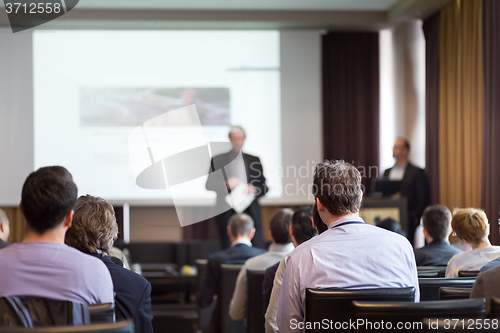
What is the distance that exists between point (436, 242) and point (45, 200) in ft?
7.09

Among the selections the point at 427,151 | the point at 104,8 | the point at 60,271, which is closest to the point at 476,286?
the point at 60,271

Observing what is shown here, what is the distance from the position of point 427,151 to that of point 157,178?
123 inches

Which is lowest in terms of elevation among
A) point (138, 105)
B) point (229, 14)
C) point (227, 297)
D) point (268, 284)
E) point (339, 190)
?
point (227, 297)

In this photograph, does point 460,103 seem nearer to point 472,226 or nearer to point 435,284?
point 472,226

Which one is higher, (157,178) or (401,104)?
(401,104)

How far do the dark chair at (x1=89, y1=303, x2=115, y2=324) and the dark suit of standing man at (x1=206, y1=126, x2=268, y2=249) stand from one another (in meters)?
3.61

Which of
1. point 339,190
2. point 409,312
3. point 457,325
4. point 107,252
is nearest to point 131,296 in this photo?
point 107,252

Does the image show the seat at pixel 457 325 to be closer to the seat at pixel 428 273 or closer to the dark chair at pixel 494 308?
the dark chair at pixel 494 308

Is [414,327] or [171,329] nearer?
[414,327]

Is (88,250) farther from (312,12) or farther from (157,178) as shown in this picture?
(312,12)

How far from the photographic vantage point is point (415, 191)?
5180 millimetres

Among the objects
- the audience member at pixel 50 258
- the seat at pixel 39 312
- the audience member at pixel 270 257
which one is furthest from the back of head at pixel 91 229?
the audience member at pixel 270 257

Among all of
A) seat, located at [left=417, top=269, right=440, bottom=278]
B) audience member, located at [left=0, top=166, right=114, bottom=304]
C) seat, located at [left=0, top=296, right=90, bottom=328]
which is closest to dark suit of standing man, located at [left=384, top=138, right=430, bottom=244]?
seat, located at [left=417, top=269, right=440, bottom=278]

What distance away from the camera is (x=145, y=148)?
19.4ft
